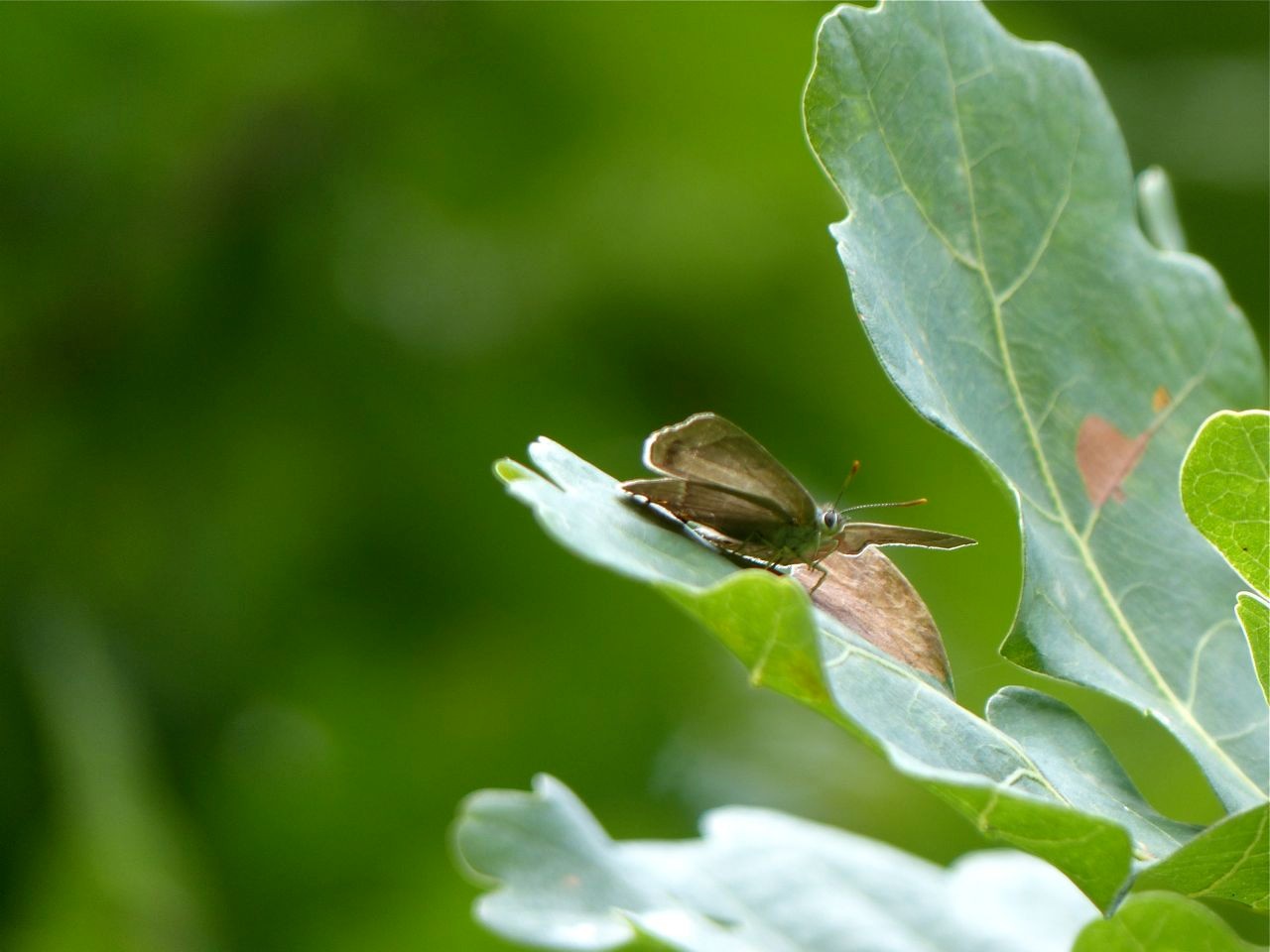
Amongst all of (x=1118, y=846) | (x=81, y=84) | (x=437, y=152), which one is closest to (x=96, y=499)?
(x=81, y=84)

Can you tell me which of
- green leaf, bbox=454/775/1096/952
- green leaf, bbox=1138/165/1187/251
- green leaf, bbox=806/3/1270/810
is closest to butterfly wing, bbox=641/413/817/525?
green leaf, bbox=806/3/1270/810

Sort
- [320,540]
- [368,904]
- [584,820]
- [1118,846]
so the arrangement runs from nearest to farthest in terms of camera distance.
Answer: [1118,846] < [584,820] < [368,904] < [320,540]

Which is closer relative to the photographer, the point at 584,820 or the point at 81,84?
the point at 584,820

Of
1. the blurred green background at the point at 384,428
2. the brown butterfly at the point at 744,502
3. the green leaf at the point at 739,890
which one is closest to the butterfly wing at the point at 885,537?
the brown butterfly at the point at 744,502

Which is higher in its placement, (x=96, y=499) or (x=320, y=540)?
(x=96, y=499)

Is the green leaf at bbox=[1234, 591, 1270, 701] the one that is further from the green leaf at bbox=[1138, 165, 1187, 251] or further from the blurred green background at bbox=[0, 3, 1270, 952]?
the blurred green background at bbox=[0, 3, 1270, 952]

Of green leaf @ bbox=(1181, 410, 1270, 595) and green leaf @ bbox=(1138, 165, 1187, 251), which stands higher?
green leaf @ bbox=(1138, 165, 1187, 251)

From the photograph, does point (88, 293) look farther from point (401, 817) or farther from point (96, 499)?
point (401, 817)
